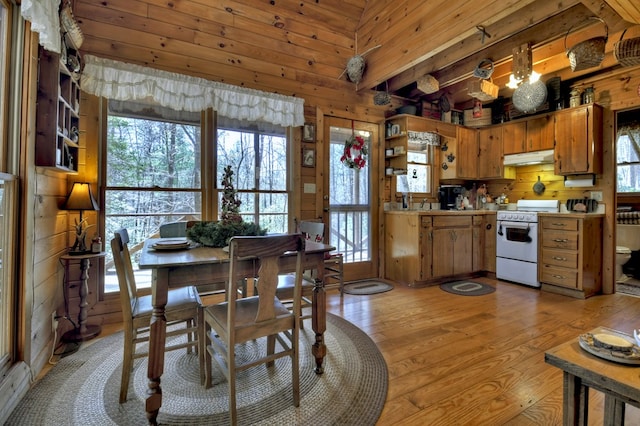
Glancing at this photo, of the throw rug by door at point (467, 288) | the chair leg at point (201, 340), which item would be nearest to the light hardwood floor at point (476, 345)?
the throw rug by door at point (467, 288)

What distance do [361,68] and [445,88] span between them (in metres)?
1.65

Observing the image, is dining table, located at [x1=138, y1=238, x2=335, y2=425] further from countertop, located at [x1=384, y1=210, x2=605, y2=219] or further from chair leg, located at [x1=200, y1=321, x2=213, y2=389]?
countertop, located at [x1=384, y1=210, x2=605, y2=219]

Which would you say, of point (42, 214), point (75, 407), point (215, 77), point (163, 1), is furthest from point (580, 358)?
point (163, 1)

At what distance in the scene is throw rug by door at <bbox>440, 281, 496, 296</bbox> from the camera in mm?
3588

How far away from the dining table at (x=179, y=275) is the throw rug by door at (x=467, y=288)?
2443 millimetres

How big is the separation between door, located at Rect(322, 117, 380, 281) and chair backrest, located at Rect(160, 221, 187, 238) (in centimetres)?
178

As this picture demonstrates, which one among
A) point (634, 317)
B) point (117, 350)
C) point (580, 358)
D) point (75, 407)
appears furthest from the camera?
point (634, 317)

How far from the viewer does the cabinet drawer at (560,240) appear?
11.3 feet

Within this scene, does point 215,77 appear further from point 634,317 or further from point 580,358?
point 634,317

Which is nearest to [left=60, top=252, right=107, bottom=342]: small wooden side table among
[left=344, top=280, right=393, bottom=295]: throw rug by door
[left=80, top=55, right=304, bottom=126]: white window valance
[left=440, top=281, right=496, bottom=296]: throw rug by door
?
[left=80, top=55, right=304, bottom=126]: white window valance

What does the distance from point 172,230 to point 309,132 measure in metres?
1.96

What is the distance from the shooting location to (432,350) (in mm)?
2162

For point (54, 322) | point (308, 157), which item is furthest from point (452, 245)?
point (54, 322)

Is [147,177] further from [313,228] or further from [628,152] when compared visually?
[628,152]
